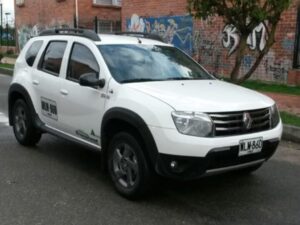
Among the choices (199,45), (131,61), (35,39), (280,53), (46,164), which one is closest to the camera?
(131,61)

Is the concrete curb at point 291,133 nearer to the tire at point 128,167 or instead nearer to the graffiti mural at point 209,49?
the tire at point 128,167

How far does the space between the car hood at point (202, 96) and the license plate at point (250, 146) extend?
0.32 metres

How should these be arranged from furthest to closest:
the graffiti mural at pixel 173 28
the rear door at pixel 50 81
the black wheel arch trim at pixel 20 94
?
the graffiti mural at pixel 173 28 < the black wheel arch trim at pixel 20 94 < the rear door at pixel 50 81

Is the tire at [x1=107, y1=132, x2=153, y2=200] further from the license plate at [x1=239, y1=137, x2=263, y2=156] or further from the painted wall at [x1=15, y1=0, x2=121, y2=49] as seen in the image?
the painted wall at [x1=15, y1=0, x2=121, y2=49]

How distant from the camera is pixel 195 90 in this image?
5230mm

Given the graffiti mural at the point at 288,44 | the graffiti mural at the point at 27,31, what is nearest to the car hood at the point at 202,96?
the graffiti mural at the point at 288,44

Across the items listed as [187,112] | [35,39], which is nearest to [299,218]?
[187,112]

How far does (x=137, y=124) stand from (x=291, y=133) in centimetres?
416

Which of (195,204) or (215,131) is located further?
(195,204)

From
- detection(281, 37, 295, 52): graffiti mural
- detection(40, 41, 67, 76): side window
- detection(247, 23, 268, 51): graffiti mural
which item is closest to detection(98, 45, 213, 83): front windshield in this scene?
detection(40, 41, 67, 76): side window

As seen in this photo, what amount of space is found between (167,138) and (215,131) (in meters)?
0.45

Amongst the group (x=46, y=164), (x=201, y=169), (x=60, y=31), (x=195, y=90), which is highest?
(x=60, y=31)

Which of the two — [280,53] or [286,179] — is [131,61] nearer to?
[286,179]

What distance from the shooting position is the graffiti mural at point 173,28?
57.7 feet
